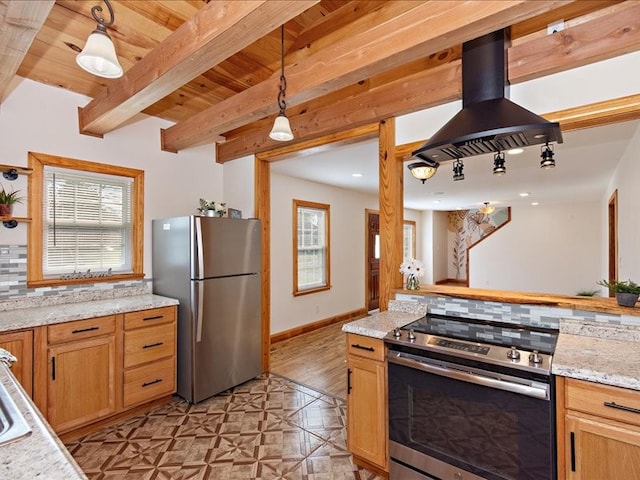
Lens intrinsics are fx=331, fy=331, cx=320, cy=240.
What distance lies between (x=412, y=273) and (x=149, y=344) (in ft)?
7.24

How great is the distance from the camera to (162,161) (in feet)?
11.1

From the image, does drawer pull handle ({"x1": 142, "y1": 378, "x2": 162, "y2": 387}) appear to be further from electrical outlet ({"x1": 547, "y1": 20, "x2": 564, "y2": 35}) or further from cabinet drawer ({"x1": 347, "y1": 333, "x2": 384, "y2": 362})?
electrical outlet ({"x1": 547, "y1": 20, "x2": 564, "y2": 35})

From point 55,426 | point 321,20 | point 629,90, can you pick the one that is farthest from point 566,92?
point 55,426

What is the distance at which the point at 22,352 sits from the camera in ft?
6.93

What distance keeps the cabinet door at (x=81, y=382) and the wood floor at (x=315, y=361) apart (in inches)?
65.0

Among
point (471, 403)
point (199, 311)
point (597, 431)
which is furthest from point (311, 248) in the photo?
point (597, 431)

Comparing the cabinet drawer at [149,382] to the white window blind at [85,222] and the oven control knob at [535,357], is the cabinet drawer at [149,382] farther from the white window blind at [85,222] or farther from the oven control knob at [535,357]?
the oven control knob at [535,357]

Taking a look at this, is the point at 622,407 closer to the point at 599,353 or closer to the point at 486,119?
the point at 599,353

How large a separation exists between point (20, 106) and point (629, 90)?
4.02m

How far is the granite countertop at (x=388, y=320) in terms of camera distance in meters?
2.04

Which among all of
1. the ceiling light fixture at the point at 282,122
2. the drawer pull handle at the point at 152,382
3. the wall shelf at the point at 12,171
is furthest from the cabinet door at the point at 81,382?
the ceiling light fixture at the point at 282,122

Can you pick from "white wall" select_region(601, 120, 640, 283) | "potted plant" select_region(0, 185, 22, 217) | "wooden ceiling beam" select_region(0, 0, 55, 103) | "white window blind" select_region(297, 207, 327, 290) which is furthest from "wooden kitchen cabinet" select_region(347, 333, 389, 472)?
"white window blind" select_region(297, 207, 327, 290)

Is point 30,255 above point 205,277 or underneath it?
above

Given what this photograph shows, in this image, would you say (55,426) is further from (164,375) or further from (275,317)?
(275,317)
